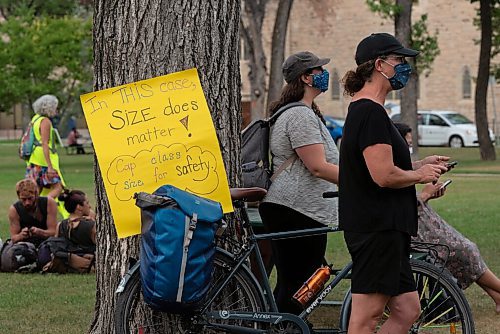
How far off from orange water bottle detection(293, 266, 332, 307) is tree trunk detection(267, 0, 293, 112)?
93.9 feet

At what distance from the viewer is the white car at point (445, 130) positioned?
2024 inches

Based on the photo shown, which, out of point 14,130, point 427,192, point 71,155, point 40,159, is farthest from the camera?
point 14,130

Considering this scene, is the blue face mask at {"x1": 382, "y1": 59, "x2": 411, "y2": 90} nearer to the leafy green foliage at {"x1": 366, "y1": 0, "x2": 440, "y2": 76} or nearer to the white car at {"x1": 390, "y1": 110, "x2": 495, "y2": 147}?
the leafy green foliage at {"x1": 366, "y1": 0, "x2": 440, "y2": 76}

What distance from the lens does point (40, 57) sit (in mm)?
45125

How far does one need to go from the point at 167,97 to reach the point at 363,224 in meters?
1.40

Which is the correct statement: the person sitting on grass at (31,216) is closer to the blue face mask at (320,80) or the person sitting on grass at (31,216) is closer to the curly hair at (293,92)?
the curly hair at (293,92)

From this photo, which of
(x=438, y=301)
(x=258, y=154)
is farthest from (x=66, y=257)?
(x=438, y=301)

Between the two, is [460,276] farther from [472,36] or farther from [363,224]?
[472,36]

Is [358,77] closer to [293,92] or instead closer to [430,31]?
[293,92]

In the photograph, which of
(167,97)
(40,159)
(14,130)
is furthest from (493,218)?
(14,130)

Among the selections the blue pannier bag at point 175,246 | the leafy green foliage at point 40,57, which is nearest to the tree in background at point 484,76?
the leafy green foliage at point 40,57

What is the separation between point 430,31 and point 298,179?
58809 mm

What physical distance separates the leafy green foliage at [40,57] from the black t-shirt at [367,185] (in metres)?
39.7

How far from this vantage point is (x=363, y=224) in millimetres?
5738
